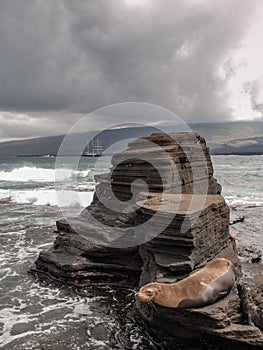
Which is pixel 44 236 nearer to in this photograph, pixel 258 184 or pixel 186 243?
pixel 186 243

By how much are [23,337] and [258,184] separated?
3793 centimetres

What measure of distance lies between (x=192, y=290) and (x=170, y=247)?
66.9 inches

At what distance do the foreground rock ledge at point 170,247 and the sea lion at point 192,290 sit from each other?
18cm

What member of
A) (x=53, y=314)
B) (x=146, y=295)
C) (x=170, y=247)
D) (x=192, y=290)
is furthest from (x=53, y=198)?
(x=192, y=290)

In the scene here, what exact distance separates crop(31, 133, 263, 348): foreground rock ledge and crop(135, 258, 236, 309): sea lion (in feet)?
0.60

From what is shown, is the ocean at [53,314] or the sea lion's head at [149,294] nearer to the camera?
the sea lion's head at [149,294]

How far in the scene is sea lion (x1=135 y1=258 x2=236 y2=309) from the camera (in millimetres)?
7055

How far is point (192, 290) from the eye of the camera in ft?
23.6

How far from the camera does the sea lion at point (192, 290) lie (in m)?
7.05

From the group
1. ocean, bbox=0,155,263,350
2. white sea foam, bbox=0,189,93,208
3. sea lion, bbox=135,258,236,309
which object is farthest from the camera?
white sea foam, bbox=0,189,93,208

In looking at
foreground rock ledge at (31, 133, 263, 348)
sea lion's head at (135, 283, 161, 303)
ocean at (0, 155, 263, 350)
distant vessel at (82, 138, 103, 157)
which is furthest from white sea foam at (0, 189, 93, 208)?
sea lion's head at (135, 283, 161, 303)

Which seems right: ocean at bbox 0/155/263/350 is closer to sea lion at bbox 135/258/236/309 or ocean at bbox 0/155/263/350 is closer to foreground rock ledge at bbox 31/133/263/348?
foreground rock ledge at bbox 31/133/263/348

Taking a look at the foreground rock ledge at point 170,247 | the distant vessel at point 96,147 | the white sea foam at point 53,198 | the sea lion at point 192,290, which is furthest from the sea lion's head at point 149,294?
the white sea foam at point 53,198

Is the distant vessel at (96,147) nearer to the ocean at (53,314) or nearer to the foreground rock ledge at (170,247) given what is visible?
the foreground rock ledge at (170,247)
